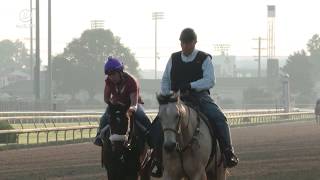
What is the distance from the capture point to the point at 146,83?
12875 cm

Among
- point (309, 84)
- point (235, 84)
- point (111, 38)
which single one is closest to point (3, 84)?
point (111, 38)

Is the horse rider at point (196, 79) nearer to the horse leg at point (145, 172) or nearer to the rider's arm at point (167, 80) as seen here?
the rider's arm at point (167, 80)

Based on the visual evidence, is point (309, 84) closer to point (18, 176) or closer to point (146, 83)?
point (146, 83)

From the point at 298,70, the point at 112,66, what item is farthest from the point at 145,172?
the point at 298,70

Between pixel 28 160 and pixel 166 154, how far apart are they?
13248mm

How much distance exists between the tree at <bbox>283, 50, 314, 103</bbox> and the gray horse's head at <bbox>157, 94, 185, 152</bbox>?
11275 cm

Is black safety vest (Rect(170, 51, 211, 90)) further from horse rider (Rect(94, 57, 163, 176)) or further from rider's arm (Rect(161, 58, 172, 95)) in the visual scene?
horse rider (Rect(94, 57, 163, 176))

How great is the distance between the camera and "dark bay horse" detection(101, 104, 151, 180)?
10008 mm

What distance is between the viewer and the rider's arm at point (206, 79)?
1051cm

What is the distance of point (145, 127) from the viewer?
11.0m

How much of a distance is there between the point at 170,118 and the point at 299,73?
11470 centimetres

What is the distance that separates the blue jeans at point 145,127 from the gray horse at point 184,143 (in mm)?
388

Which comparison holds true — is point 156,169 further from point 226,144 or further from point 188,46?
point 188,46

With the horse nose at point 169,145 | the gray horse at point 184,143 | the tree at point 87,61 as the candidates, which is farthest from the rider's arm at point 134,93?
the tree at point 87,61
